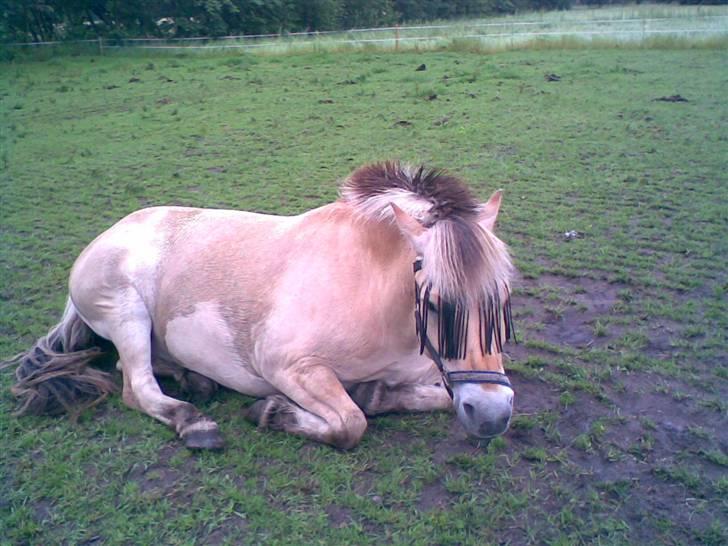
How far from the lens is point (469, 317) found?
252 cm

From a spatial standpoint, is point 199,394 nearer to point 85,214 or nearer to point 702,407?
point 702,407

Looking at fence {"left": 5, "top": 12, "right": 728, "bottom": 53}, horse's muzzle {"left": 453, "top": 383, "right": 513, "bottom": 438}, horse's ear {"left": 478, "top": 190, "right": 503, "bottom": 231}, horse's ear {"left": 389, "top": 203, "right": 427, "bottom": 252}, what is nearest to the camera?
horse's muzzle {"left": 453, "top": 383, "right": 513, "bottom": 438}

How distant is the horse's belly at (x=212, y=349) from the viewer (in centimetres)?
336

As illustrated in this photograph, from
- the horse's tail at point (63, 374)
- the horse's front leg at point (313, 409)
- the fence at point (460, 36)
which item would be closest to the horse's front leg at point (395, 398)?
the horse's front leg at point (313, 409)

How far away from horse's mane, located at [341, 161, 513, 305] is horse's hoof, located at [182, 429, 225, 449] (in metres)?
1.30

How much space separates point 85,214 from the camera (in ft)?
21.1

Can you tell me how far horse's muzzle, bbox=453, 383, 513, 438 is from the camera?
8.04ft

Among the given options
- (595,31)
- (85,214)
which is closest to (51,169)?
(85,214)

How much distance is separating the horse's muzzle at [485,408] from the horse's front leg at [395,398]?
Answer: 75 centimetres

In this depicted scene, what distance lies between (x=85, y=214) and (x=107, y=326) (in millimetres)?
3356

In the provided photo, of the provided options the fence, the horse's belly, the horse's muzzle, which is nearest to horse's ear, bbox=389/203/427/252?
the horse's muzzle

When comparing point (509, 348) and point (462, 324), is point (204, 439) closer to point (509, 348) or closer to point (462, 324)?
point (462, 324)

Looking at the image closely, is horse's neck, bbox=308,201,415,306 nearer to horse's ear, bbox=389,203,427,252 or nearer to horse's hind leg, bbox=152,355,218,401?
horse's ear, bbox=389,203,427,252

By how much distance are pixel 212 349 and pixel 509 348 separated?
1801mm
